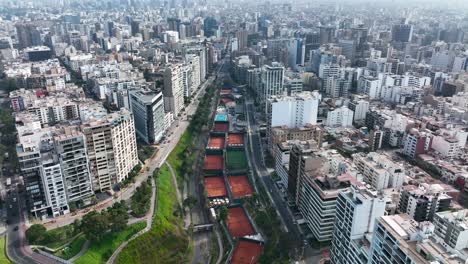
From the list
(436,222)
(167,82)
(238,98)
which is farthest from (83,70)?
(436,222)

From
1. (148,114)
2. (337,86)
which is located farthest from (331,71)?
(148,114)

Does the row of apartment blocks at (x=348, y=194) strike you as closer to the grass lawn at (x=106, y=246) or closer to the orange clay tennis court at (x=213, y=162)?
the orange clay tennis court at (x=213, y=162)

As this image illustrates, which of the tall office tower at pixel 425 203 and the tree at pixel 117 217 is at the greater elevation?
the tall office tower at pixel 425 203

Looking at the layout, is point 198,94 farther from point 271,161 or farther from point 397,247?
point 397,247

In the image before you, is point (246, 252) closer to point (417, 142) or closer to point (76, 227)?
point (76, 227)

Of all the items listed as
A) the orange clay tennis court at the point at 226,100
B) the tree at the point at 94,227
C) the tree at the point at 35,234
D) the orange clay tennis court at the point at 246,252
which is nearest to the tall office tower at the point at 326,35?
the orange clay tennis court at the point at 226,100

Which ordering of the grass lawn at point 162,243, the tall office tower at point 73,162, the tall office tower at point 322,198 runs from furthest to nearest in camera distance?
the tall office tower at point 73,162 → the grass lawn at point 162,243 → the tall office tower at point 322,198

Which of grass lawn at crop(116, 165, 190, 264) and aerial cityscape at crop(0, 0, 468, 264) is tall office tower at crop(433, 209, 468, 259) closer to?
aerial cityscape at crop(0, 0, 468, 264)
